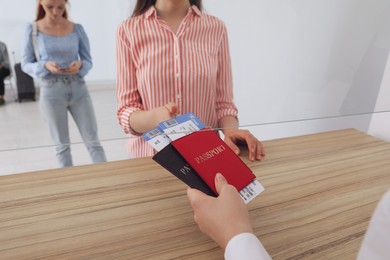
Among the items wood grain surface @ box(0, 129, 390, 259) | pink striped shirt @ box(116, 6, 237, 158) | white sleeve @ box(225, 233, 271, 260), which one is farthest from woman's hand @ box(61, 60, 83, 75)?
white sleeve @ box(225, 233, 271, 260)

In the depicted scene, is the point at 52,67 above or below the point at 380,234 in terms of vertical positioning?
below

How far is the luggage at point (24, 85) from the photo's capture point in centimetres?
136

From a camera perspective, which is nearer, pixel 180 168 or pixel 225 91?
pixel 180 168

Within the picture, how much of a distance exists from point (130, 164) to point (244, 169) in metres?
0.31

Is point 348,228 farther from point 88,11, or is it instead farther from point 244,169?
A: point 88,11

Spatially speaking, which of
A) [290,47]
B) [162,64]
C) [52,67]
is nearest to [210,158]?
[162,64]

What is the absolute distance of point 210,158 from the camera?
557 mm

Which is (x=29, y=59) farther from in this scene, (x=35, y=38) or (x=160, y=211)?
(x=160, y=211)

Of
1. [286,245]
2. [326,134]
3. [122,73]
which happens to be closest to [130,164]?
[122,73]

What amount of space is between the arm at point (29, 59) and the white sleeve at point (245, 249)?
1205mm

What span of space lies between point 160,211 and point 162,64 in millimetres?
477

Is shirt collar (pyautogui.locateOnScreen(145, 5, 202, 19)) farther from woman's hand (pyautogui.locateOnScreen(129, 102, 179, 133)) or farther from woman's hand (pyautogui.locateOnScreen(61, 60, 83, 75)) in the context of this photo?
woman's hand (pyautogui.locateOnScreen(61, 60, 83, 75))

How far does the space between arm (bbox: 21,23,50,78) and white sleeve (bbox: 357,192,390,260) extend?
135 cm

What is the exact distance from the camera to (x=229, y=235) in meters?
0.44
